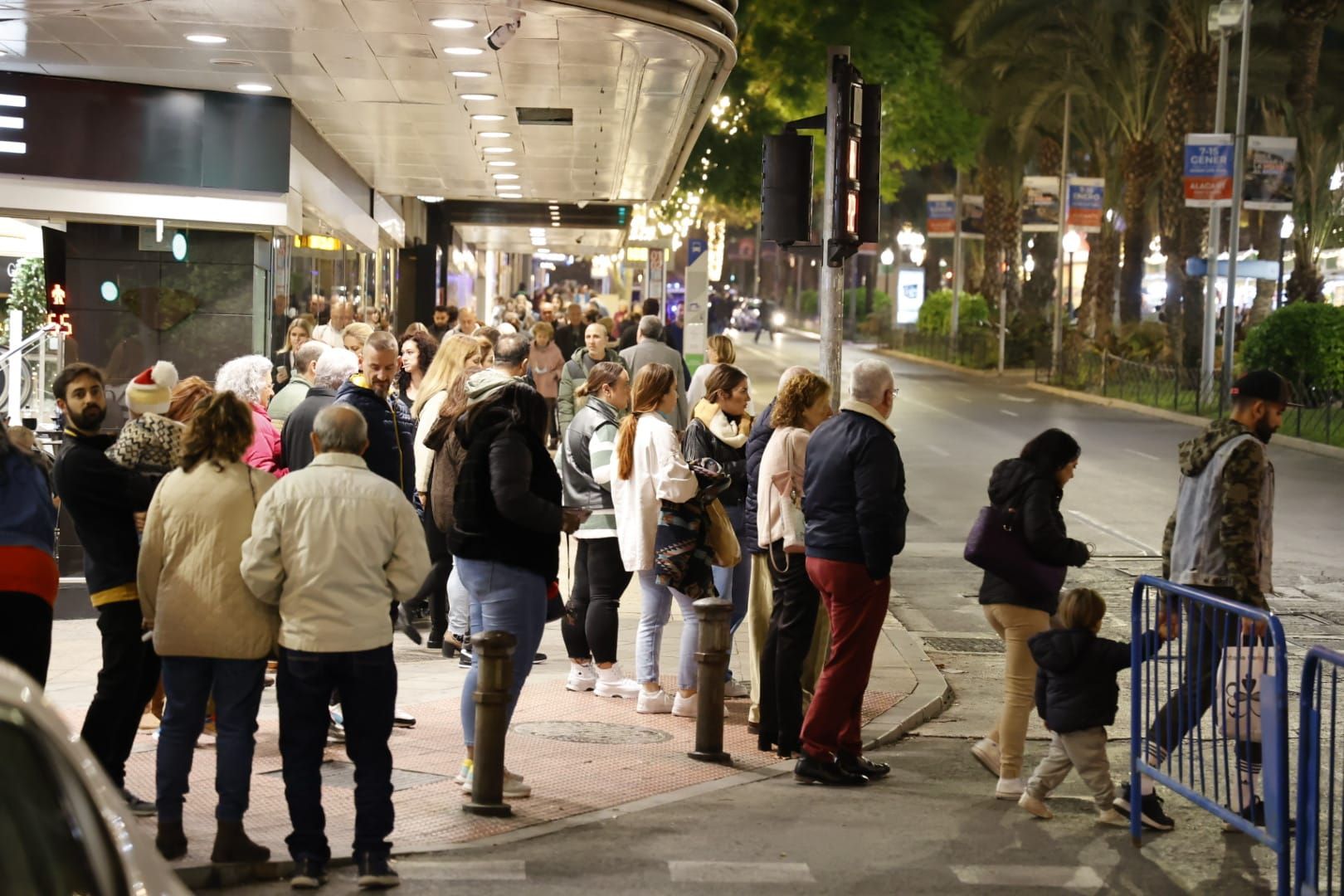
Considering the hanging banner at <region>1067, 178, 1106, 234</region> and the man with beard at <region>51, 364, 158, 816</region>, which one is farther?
the hanging banner at <region>1067, 178, 1106, 234</region>

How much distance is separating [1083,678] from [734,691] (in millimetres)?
2960

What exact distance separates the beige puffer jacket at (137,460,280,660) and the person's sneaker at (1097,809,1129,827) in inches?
141

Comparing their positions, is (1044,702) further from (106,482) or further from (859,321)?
(859,321)

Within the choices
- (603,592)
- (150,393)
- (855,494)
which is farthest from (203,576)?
(603,592)

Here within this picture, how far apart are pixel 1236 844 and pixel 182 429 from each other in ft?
15.2

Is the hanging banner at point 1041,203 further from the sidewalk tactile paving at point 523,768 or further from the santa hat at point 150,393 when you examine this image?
the santa hat at point 150,393

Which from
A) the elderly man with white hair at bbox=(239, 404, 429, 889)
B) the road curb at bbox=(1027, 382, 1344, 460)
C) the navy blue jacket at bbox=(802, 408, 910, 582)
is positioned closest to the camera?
the elderly man with white hair at bbox=(239, 404, 429, 889)

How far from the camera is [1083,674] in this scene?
7.15 m

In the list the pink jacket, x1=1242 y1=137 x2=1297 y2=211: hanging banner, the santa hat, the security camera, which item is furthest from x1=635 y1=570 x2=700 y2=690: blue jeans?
x1=1242 y1=137 x2=1297 y2=211: hanging banner

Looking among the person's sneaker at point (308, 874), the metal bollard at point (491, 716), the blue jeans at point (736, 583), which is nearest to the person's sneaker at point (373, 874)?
the person's sneaker at point (308, 874)

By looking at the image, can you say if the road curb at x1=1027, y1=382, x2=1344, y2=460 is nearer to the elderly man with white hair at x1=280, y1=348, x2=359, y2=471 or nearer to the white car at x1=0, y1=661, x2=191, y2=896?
the elderly man with white hair at x1=280, y1=348, x2=359, y2=471

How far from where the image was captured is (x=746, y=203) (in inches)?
1348

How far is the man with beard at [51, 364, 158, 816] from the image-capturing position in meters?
6.79

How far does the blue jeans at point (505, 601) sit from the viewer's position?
7301 mm
